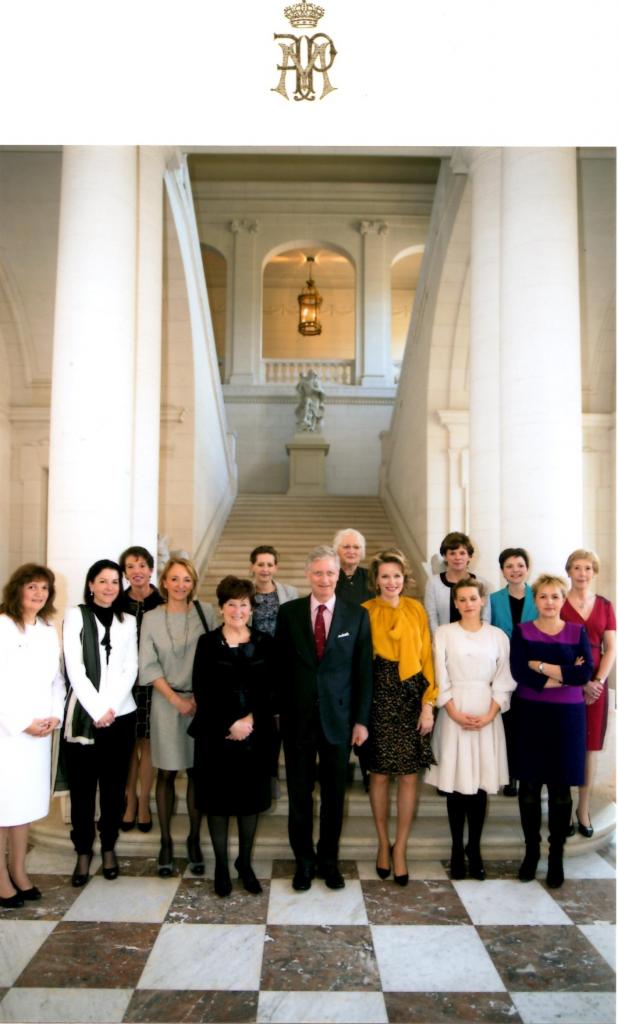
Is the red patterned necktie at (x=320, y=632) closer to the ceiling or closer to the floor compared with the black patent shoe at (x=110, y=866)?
closer to the ceiling

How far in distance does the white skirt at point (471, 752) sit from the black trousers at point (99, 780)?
153 cm

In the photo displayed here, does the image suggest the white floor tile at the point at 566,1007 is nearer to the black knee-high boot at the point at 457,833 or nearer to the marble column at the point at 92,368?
the black knee-high boot at the point at 457,833

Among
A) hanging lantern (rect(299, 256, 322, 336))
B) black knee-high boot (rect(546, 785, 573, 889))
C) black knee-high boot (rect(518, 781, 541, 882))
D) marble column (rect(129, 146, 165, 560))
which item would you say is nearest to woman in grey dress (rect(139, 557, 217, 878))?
black knee-high boot (rect(518, 781, 541, 882))

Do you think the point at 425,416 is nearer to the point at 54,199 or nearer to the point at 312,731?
the point at 54,199

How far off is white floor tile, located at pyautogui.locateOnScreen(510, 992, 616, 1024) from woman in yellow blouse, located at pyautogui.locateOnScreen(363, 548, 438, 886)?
3.21 ft

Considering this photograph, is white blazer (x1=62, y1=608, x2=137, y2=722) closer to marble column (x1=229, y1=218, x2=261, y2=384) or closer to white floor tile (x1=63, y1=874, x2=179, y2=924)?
white floor tile (x1=63, y1=874, x2=179, y2=924)

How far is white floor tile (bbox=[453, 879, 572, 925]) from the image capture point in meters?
3.27

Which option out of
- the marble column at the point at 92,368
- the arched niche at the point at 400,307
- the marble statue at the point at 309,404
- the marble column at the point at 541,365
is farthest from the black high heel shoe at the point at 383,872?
the arched niche at the point at 400,307

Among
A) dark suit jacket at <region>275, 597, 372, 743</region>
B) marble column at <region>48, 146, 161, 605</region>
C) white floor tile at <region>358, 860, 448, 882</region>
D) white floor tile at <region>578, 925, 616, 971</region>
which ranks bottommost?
white floor tile at <region>358, 860, 448, 882</region>

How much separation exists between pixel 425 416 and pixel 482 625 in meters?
6.40

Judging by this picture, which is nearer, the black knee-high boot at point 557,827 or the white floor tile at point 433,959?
the white floor tile at point 433,959

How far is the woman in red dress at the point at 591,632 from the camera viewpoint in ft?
13.6

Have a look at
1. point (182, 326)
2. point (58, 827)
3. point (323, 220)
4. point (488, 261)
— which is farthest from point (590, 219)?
point (323, 220)
